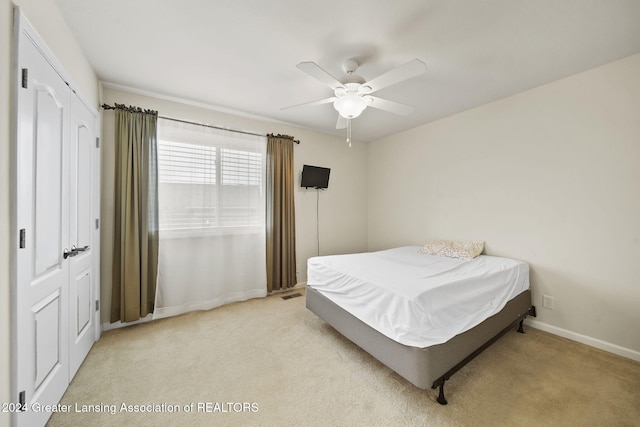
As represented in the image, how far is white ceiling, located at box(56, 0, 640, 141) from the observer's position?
5.14 ft

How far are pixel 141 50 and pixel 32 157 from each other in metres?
1.30

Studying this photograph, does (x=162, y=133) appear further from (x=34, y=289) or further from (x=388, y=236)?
(x=388, y=236)

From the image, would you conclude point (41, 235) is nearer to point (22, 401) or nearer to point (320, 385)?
point (22, 401)

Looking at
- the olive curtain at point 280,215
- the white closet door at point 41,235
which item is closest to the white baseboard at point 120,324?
the white closet door at point 41,235

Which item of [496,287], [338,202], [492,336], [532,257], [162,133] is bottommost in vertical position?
[492,336]

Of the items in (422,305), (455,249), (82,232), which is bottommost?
(422,305)

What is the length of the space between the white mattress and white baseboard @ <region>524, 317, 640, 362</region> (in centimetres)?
45

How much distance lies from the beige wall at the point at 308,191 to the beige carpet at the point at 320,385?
3.30 feet

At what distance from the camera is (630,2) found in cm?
150

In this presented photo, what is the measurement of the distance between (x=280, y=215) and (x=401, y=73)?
2.43m

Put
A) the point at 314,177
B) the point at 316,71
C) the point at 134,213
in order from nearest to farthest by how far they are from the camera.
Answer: the point at 316,71
the point at 134,213
the point at 314,177

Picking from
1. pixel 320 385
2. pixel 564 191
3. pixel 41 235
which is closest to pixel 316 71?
pixel 41 235

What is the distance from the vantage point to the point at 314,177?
3838mm

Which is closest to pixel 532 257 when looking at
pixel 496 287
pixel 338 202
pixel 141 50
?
pixel 496 287
